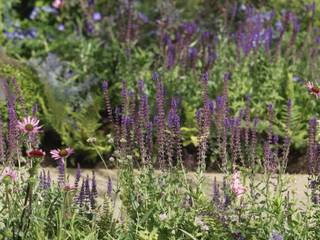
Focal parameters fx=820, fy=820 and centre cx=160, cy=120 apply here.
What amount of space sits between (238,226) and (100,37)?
451 cm

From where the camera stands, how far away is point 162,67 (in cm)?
730

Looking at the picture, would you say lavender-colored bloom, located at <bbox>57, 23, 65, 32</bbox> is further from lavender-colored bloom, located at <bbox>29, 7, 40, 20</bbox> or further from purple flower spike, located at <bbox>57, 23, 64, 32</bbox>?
lavender-colored bloom, located at <bbox>29, 7, 40, 20</bbox>

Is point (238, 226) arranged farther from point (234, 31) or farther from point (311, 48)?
point (234, 31)

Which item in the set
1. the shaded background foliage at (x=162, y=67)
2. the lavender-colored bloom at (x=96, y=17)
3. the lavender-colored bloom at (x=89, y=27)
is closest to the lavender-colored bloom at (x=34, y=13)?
the shaded background foliage at (x=162, y=67)

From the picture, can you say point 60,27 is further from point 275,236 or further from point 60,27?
point 275,236

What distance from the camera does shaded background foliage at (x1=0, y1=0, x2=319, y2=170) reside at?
6828 millimetres

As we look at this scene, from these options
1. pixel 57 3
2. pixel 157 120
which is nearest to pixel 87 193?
pixel 157 120

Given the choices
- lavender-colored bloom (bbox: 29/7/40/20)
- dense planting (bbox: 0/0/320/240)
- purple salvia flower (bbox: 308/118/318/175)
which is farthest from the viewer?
lavender-colored bloom (bbox: 29/7/40/20)

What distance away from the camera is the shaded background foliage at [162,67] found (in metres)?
6.83

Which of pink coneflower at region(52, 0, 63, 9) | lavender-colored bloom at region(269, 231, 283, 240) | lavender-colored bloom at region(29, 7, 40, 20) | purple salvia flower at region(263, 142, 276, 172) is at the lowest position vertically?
lavender-colored bloom at region(269, 231, 283, 240)

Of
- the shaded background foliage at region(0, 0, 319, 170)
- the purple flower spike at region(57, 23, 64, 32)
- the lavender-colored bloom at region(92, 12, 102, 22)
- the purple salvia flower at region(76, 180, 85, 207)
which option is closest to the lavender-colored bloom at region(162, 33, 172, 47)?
the shaded background foliage at region(0, 0, 319, 170)

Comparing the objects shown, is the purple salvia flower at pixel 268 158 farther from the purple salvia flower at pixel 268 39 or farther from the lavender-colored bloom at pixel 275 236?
Answer: the purple salvia flower at pixel 268 39

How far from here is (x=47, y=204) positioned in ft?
14.5

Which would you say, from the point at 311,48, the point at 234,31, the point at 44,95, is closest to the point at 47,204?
the point at 44,95
